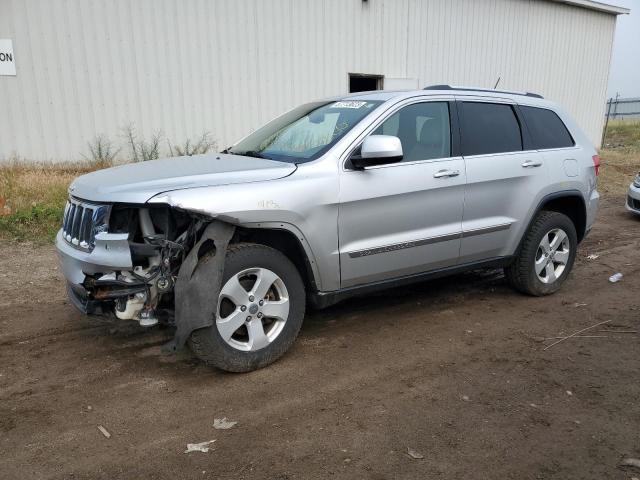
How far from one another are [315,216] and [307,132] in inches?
38.0

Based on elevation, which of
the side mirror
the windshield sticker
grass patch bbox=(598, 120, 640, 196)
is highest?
the windshield sticker

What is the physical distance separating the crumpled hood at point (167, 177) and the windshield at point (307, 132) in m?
0.23

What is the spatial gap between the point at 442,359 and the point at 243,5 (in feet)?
29.0

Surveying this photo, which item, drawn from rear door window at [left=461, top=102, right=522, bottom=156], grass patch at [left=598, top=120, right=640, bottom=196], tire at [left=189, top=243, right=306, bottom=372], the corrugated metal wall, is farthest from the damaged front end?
grass patch at [left=598, top=120, right=640, bottom=196]

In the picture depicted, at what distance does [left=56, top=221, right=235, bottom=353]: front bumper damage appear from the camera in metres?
3.25

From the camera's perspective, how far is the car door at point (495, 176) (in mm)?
4508

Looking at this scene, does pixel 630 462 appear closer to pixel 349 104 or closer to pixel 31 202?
pixel 349 104

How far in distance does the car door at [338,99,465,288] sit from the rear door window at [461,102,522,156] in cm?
15

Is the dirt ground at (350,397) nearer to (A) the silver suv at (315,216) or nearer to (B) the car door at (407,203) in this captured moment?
(A) the silver suv at (315,216)

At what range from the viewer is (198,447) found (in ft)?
9.32

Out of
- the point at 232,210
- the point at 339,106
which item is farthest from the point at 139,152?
the point at 232,210

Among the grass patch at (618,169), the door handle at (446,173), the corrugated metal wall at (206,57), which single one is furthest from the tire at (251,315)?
the grass patch at (618,169)

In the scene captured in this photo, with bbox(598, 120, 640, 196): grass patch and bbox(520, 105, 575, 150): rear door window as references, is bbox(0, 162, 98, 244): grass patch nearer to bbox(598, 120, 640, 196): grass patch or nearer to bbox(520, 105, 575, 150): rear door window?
bbox(520, 105, 575, 150): rear door window

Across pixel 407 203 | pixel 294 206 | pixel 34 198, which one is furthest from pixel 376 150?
pixel 34 198
